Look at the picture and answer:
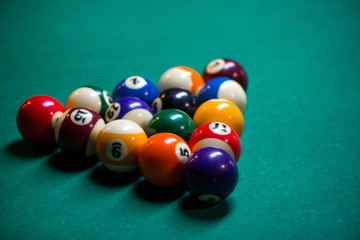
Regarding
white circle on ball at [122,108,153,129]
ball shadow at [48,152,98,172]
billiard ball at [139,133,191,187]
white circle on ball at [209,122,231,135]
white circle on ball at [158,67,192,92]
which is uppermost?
white circle on ball at [158,67,192,92]

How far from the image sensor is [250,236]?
260 centimetres

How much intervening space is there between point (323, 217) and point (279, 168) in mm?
638

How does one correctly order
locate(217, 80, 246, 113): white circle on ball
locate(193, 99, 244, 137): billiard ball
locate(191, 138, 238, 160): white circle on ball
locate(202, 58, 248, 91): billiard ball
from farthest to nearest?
locate(202, 58, 248, 91): billiard ball < locate(217, 80, 246, 113): white circle on ball < locate(193, 99, 244, 137): billiard ball < locate(191, 138, 238, 160): white circle on ball

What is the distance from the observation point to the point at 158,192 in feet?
10.0

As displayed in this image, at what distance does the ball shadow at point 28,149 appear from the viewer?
356 cm

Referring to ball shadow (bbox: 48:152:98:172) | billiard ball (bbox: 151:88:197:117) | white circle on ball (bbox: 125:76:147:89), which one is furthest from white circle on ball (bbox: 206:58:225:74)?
ball shadow (bbox: 48:152:98:172)

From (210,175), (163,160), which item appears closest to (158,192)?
(163,160)

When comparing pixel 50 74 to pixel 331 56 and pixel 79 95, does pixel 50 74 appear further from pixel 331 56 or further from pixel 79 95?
pixel 331 56

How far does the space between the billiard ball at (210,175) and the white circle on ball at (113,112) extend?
0.96 m

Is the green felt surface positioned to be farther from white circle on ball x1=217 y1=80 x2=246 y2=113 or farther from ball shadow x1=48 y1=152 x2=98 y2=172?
white circle on ball x1=217 y1=80 x2=246 y2=113

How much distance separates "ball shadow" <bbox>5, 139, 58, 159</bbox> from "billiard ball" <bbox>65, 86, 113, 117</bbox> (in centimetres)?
41

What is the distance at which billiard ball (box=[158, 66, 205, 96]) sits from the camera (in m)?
4.12

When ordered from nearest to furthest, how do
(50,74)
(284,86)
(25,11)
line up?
1. (284,86)
2. (50,74)
3. (25,11)

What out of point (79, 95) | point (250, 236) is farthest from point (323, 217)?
point (79, 95)
